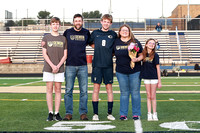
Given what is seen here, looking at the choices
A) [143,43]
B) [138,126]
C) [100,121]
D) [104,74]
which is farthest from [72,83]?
[143,43]

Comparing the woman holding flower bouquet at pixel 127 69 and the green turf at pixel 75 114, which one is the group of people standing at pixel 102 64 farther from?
the green turf at pixel 75 114

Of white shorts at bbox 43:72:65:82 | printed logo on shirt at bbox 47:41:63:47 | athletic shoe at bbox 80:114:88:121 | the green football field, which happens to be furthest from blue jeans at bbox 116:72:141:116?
printed logo on shirt at bbox 47:41:63:47

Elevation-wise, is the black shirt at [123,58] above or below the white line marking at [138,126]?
above

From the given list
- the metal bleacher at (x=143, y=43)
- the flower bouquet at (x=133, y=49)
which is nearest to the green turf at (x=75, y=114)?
the flower bouquet at (x=133, y=49)

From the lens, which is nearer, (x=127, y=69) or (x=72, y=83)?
(x=127, y=69)

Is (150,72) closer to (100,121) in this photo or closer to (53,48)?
(100,121)

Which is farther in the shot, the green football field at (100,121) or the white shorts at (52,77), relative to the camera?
the white shorts at (52,77)

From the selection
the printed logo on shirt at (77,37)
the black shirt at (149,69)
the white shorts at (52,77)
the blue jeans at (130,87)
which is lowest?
the blue jeans at (130,87)

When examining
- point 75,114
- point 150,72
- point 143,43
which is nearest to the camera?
point 150,72

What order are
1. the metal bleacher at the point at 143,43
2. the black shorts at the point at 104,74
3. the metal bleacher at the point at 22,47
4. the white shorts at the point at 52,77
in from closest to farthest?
the white shorts at the point at 52,77 < the black shorts at the point at 104,74 < the metal bleacher at the point at 143,43 < the metal bleacher at the point at 22,47

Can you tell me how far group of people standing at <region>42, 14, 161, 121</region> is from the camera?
20.1 feet

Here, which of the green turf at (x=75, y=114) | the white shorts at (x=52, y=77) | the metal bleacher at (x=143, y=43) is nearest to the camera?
the green turf at (x=75, y=114)

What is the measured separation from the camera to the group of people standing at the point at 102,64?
6.12m

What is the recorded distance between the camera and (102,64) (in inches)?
245
